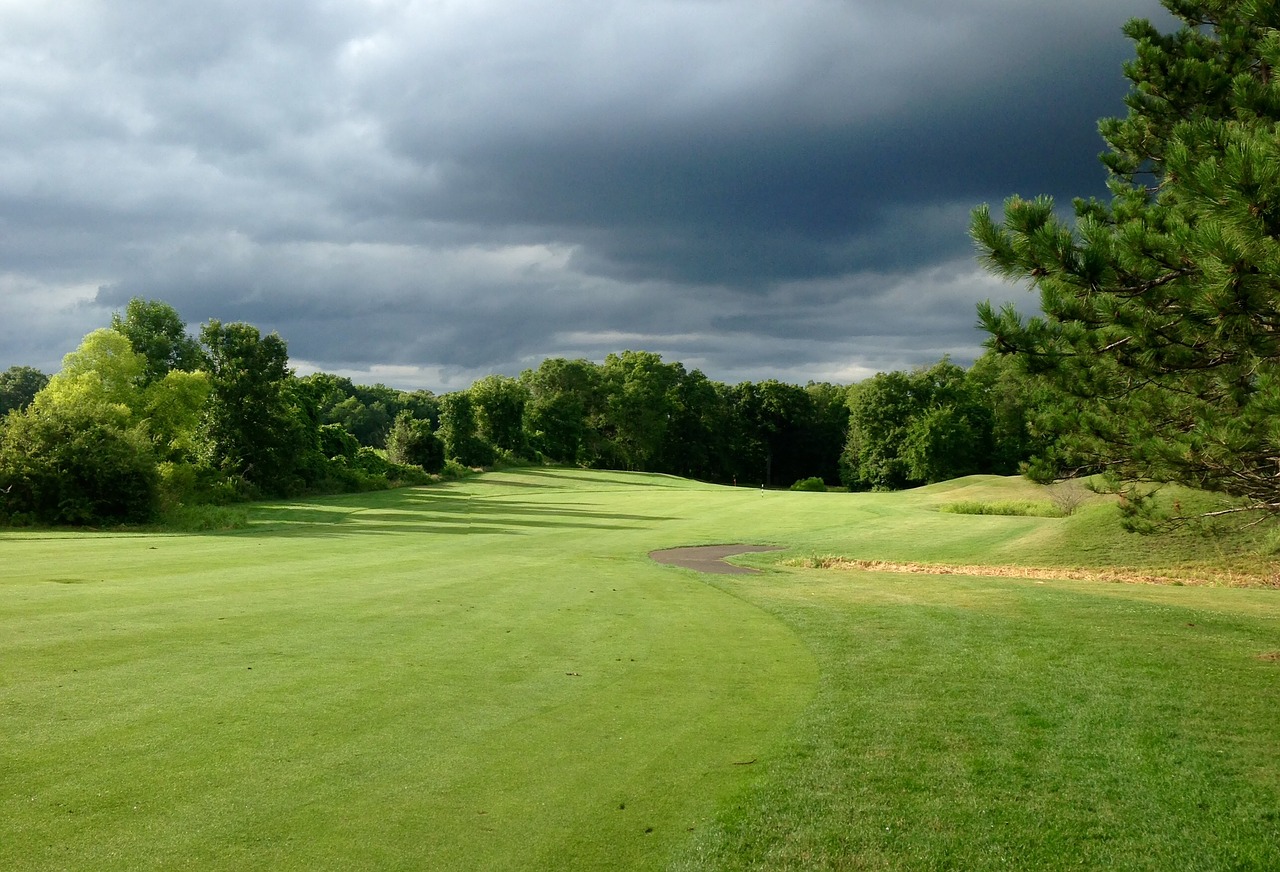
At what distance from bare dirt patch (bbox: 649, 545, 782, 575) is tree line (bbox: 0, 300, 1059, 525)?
859 cm

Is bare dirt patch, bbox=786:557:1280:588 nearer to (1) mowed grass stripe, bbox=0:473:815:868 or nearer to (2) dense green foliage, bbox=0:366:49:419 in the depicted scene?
(1) mowed grass stripe, bbox=0:473:815:868

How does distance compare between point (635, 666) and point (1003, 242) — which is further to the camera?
point (635, 666)

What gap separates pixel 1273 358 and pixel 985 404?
81.6 metres

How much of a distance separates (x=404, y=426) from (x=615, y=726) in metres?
65.4

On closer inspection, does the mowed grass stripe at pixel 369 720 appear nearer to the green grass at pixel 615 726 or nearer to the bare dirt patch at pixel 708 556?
the green grass at pixel 615 726

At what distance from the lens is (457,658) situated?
9336 mm

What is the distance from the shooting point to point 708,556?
25234mm

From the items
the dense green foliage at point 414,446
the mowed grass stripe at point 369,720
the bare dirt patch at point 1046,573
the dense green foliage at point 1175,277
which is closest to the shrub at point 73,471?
the mowed grass stripe at point 369,720

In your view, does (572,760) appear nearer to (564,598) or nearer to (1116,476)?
(564,598)

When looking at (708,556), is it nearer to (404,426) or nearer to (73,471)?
(73,471)

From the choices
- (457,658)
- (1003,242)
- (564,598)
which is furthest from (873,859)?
(564,598)

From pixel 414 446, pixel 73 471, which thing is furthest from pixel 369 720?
pixel 414 446

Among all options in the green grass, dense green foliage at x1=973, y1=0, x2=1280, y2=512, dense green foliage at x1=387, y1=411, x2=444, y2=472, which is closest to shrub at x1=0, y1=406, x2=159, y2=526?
the green grass

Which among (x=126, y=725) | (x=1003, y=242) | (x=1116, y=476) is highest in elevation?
(x=1003, y=242)
